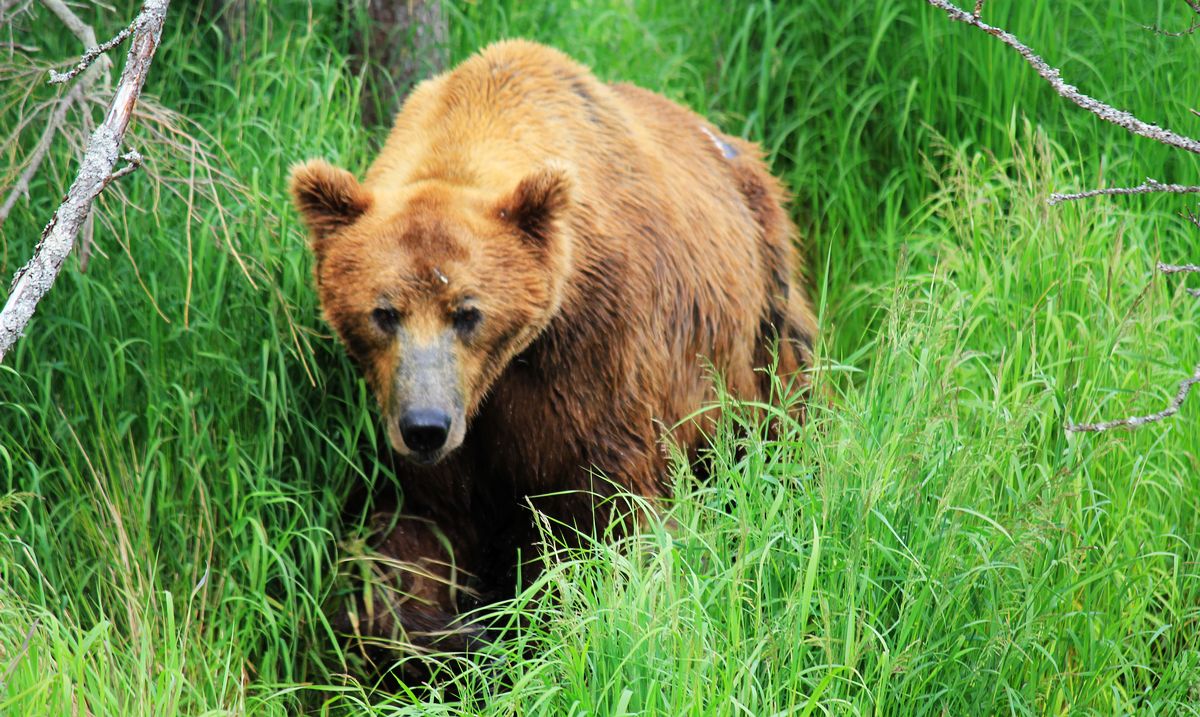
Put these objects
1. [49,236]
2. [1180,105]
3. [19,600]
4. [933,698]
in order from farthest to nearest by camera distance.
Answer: [1180,105] < [19,600] < [933,698] < [49,236]

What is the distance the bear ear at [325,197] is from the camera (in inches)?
156

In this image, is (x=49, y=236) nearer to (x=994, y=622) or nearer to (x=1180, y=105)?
(x=994, y=622)

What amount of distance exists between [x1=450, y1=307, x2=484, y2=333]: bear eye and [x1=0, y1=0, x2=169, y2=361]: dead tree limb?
1.05 metres

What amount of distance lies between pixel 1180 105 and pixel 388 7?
303 centimetres

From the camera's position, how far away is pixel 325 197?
4.02 m

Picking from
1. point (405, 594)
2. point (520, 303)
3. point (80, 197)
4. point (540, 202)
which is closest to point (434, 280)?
point (520, 303)

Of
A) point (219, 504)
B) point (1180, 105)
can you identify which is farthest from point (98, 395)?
point (1180, 105)

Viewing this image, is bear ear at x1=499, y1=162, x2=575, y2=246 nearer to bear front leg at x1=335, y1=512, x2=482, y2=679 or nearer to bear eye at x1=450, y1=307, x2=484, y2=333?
bear eye at x1=450, y1=307, x2=484, y2=333

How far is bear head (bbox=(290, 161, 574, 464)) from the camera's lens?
384 centimetres

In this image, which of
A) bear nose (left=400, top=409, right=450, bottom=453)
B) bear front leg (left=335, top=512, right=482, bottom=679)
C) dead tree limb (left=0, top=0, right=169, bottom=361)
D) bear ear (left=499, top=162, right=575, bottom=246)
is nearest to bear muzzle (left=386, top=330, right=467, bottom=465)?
bear nose (left=400, top=409, right=450, bottom=453)

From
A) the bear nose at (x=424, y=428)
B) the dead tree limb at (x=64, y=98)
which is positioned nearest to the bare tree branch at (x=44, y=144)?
the dead tree limb at (x=64, y=98)

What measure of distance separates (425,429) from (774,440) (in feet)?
3.81

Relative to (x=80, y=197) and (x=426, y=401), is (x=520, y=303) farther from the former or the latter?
(x=80, y=197)

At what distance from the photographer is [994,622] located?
134 inches
